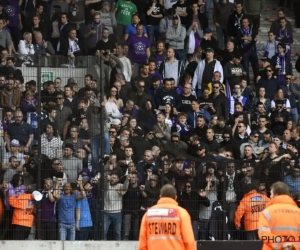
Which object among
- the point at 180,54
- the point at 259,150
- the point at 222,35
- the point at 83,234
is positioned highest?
the point at 222,35

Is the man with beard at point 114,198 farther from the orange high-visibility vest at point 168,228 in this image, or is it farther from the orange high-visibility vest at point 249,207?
the orange high-visibility vest at point 168,228

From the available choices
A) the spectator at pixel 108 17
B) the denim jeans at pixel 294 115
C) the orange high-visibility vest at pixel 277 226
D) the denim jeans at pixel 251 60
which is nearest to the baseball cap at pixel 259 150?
the denim jeans at pixel 294 115

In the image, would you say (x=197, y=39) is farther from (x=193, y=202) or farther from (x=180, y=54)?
(x=193, y=202)

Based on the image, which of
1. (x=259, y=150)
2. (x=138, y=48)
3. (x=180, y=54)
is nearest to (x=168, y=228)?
(x=259, y=150)

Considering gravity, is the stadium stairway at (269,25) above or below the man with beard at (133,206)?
above

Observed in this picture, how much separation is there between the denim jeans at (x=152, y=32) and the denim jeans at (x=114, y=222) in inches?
328

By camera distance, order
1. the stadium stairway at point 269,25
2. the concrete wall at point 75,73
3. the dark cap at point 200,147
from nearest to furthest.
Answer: the concrete wall at point 75,73, the dark cap at point 200,147, the stadium stairway at point 269,25

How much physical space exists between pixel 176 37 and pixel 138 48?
125 cm

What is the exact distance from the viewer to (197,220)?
2139 cm

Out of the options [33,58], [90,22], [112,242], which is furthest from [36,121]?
[90,22]

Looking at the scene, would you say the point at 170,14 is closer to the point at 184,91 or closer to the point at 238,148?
the point at 184,91

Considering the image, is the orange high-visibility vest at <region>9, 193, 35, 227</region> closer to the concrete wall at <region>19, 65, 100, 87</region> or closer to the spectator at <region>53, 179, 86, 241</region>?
the spectator at <region>53, 179, 86, 241</region>

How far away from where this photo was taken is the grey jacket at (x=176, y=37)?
2853cm

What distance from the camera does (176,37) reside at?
93.7 ft
